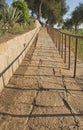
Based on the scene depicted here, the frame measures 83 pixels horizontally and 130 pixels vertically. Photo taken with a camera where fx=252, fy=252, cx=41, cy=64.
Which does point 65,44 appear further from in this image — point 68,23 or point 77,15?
point 68,23

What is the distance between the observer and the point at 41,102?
3.89 m

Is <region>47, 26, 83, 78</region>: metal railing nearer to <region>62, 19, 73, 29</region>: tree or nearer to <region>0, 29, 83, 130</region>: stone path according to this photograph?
<region>0, 29, 83, 130</region>: stone path

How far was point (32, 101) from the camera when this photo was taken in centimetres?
394

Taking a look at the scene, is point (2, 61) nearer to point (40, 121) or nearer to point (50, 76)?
point (50, 76)

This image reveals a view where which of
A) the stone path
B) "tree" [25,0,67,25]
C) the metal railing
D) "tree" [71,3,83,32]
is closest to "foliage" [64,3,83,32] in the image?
"tree" [71,3,83,32]

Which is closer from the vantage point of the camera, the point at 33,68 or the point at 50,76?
the point at 50,76

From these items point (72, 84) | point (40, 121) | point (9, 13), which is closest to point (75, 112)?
point (40, 121)

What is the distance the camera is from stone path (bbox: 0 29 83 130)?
125 inches

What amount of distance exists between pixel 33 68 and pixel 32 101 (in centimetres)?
259

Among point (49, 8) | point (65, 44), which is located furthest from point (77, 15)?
point (65, 44)

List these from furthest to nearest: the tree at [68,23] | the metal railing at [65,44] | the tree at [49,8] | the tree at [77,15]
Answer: the tree at [68,23], the tree at [77,15], the tree at [49,8], the metal railing at [65,44]

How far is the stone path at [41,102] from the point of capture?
3176 mm

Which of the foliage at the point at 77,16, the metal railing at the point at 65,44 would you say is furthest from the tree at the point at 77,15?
the metal railing at the point at 65,44

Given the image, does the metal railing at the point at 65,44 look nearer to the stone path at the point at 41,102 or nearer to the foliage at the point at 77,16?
the stone path at the point at 41,102
